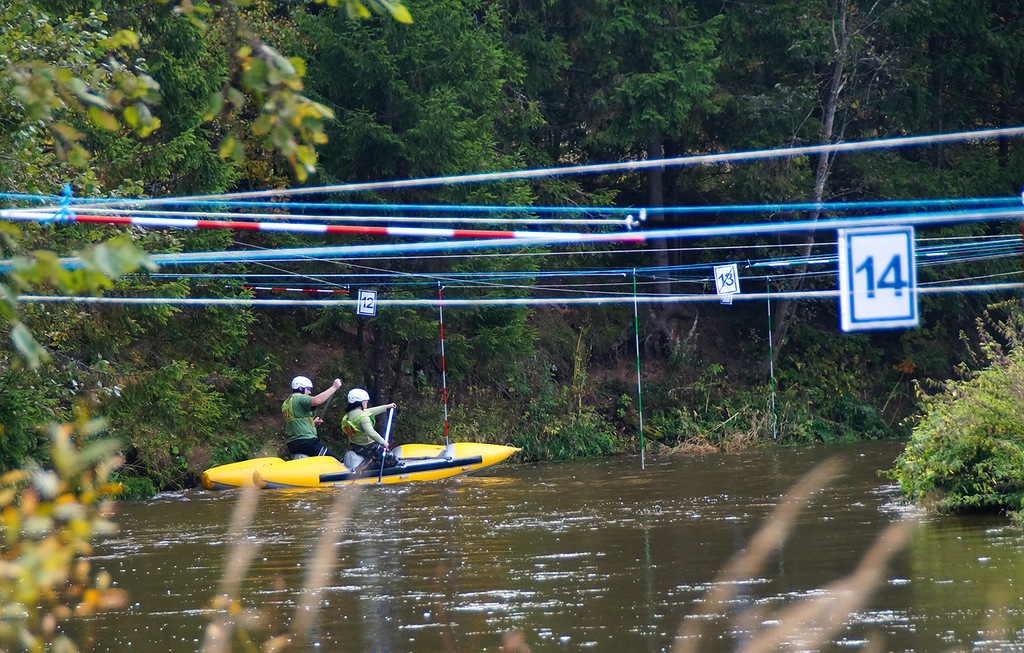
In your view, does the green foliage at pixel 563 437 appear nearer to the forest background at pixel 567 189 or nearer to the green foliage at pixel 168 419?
the forest background at pixel 567 189

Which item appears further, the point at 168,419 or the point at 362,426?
the point at 168,419

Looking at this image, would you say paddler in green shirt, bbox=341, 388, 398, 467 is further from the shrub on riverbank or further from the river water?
the shrub on riverbank

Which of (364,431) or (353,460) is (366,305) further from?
(353,460)

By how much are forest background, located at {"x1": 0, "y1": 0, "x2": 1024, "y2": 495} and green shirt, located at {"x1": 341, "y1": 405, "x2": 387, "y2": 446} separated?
2.15 meters

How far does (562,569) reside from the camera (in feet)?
33.2

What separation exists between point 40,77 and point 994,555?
8553mm

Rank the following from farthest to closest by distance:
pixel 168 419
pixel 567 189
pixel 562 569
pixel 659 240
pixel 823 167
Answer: pixel 659 240
pixel 567 189
pixel 823 167
pixel 168 419
pixel 562 569

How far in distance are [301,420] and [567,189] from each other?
9091mm

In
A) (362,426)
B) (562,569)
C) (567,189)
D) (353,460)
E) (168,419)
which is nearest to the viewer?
(562,569)

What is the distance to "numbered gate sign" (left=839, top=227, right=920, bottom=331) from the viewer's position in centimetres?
757

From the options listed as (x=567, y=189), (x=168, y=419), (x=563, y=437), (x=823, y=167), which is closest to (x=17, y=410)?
(x=168, y=419)

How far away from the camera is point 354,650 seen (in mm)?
7637

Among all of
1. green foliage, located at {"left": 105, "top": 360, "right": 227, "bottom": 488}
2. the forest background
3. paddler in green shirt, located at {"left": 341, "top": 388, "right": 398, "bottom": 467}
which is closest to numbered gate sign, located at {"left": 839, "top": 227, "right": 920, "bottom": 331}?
paddler in green shirt, located at {"left": 341, "top": 388, "right": 398, "bottom": 467}

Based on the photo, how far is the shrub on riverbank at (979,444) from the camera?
11008 millimetres
